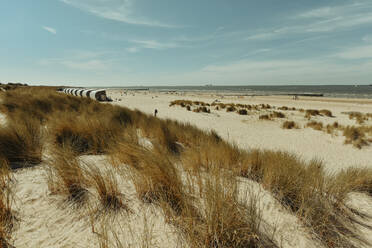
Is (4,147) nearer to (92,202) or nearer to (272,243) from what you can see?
(92,202)

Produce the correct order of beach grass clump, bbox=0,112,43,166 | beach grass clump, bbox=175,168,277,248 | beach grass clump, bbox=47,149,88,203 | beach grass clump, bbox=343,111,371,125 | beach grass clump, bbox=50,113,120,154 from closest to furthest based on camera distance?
beach grass clump, bbox=175,168,277,248, beach grass clump, bbox=47,149,88,203, beach grass clump, bbox=0,112,43,166, beach grass clump, bbox=50,113,120,154, beach grass clump, bbox=343,111,371,125

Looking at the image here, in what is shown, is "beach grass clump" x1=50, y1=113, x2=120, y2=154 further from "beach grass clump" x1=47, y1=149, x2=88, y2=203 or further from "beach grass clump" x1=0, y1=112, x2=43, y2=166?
"beach grass clump" x1=47, y1=149, x2=88, y2=203

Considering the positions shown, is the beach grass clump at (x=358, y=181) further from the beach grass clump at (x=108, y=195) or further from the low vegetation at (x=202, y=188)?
the beach grass clump at (x=108, y=195)

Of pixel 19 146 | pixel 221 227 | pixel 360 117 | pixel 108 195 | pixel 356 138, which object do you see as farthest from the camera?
pixel 360 117

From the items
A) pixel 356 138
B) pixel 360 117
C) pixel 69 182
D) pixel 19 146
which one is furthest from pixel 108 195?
pixel 360 117

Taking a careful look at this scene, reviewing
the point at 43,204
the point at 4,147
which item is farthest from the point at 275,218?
the point at 4,147

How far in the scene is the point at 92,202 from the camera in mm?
1694

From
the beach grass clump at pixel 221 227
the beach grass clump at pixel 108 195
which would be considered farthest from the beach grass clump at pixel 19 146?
the beach grass clump at pixel 221 227

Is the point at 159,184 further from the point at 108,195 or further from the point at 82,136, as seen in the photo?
the point at 82,136

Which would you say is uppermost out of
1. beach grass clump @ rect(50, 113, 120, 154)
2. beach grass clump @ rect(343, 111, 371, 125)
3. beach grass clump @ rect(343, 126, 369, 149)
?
beach grass clump @ rect(50, 113, 120, 154)

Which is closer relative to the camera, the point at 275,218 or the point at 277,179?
Answer: the point at 275,218

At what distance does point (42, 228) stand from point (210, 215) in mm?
1509

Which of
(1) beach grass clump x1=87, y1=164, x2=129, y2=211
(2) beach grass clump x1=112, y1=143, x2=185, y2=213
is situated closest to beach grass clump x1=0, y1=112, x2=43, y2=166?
(1) beach grass clump x1=87, y1=164, x2=129, y2=211

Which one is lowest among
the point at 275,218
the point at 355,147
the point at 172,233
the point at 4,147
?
the point at 355,147
